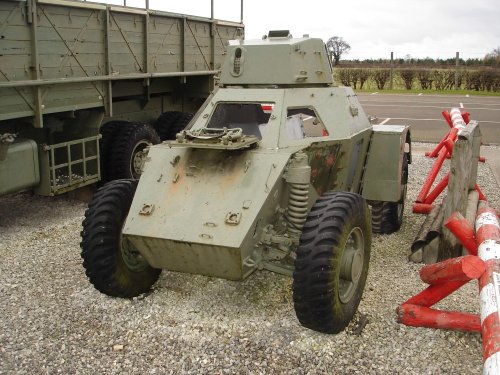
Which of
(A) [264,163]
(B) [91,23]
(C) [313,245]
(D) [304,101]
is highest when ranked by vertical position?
(B) [91,23]

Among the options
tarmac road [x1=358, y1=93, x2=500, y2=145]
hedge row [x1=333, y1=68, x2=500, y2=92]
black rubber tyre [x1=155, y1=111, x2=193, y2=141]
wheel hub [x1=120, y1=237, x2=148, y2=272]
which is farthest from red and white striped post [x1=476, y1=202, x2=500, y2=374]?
hedge row [x1=333, y1=68, x2=500, y2=92]

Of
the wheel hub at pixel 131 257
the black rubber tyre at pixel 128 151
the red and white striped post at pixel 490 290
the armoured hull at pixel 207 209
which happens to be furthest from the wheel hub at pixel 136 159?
the red and white striped post at pixel 490 290

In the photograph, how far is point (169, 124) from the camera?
9.85 m

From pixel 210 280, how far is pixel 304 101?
183cm

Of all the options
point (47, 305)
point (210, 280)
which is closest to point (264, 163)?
point (210, 280)

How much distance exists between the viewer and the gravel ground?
4.12 m

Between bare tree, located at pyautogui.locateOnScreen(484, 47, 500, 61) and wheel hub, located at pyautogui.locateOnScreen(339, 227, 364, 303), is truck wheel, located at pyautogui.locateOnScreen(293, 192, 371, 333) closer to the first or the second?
wheel hub, located at pyautogui.locateOnScreen(339, 227, 364, 303)

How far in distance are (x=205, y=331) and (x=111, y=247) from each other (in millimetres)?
978

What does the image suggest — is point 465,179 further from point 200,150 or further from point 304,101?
point 200,150

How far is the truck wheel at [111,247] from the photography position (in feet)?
15.4

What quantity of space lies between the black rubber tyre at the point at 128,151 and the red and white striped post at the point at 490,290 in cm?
505

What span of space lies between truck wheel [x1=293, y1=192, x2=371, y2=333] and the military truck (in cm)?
380

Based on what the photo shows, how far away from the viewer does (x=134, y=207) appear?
4.69 metres

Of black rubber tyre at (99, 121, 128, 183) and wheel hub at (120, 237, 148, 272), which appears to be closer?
wheel hub at (120, 237, 148, 272)
